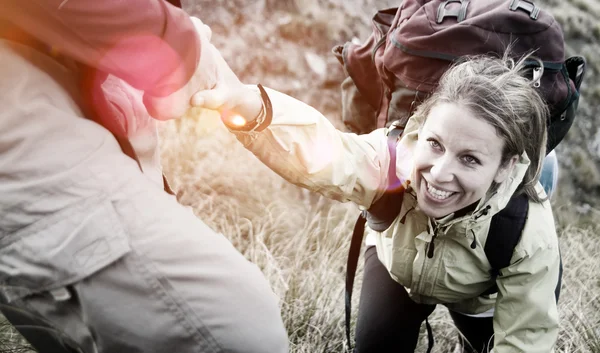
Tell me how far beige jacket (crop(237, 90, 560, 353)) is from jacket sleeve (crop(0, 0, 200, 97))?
51 centimetres

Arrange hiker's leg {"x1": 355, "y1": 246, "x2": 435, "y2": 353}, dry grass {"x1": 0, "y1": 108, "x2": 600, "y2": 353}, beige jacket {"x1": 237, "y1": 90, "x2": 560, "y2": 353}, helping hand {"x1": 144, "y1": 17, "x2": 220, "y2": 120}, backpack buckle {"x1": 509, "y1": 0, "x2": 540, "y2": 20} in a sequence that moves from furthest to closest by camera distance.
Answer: dry grass {"x1": 0, "y1": 108, "x2": 600, "y2": 353}, hiker's leg {"x1": 355, "y1": 246, "x2": 435, "y2": 353}, backpack buckle {"x1": 509, "y1": 0, "x2": 540, "y2": 20}, beige jacket {"x1": 237, "y1": 90, "x2": 560, "y2": 353}, helping hand {"x1": 144, "y1": 17, "x2": 220, "y2": 120}

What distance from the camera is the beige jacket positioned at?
1.71m

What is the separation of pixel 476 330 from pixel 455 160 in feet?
3.87

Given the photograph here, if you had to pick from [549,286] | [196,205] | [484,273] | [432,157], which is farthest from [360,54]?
[196,205]

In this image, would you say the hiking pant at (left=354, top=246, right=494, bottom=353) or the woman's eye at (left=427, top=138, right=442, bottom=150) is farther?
the hiking pant at (left=354, top=246, right=494, bottom=353)

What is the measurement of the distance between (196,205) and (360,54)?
173 centimetres

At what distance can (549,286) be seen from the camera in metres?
1.91

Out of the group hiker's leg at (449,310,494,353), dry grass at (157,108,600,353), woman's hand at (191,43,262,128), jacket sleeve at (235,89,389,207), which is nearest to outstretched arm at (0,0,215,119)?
woman's hand at (191,43,262,128)

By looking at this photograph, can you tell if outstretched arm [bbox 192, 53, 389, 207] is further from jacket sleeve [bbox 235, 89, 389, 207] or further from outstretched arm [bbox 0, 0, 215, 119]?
outstretched arm [bbox 0, 0, 215, 119]

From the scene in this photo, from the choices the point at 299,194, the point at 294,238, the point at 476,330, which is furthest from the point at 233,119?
the point at 299,194

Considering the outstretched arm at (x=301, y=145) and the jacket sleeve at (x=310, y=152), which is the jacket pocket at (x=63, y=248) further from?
the jacket sleeve at (x=310, y=152)

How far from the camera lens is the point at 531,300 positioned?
6.17 feet

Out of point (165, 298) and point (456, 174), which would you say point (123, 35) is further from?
point (456, 174)

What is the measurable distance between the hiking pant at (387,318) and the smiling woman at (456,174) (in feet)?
0.81
